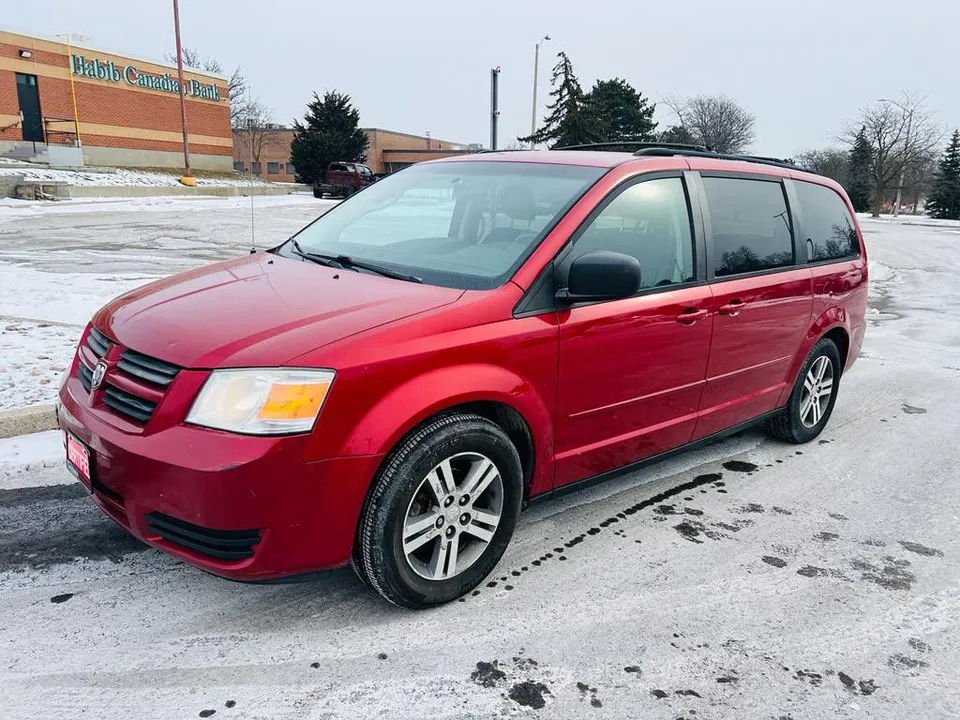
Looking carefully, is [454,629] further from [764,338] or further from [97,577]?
[764,338]

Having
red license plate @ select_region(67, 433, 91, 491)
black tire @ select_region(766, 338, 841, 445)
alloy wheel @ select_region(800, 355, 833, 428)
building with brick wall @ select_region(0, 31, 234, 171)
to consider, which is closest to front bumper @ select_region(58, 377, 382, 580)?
red license plate @ select_region(67, 433, 91, 491)

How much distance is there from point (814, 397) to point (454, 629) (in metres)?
3.30

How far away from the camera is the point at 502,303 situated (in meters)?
2.96

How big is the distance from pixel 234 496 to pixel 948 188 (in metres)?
66.3

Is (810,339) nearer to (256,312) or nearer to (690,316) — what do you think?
(690,316)

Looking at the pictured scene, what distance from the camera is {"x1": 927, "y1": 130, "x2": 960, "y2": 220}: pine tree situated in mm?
55094

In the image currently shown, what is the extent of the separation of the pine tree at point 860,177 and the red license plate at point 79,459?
213ft

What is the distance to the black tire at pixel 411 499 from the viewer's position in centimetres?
265

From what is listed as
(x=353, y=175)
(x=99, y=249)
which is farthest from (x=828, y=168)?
(x=99, y=249)

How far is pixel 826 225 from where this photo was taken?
4973 mm

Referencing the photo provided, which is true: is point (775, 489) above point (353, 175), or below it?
below

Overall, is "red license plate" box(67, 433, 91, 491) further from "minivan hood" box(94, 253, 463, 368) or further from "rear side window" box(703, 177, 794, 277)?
"rear side window" box(703, 177, 794, 277)

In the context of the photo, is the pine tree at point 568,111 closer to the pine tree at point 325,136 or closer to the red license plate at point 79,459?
the pine tree at point 325,136

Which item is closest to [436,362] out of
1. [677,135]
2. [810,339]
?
[810,339]
